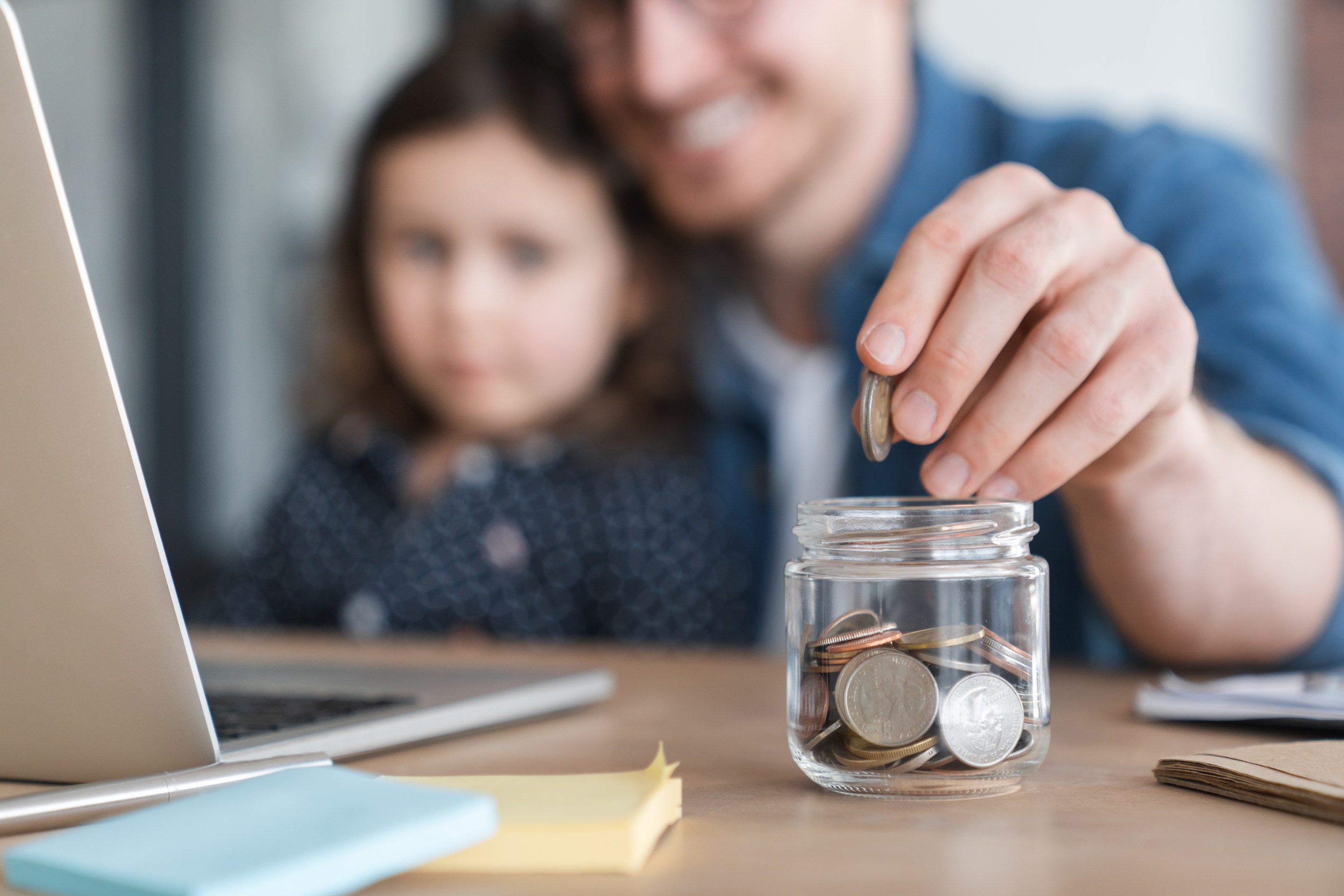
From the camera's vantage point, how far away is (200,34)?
302 cm

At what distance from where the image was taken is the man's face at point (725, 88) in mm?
1366

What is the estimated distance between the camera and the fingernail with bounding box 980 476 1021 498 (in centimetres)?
62

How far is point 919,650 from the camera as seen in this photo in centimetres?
49

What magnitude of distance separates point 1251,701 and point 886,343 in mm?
345

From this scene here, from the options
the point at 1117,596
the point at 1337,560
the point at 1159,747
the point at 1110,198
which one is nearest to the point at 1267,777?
the point at 1159,747

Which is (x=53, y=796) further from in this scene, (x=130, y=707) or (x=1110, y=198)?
(x=1110, y=198)

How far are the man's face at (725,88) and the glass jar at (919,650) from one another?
0.97m

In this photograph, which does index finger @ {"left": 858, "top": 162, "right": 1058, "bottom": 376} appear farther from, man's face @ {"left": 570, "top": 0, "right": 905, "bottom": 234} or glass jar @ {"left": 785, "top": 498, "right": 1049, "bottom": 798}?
man's face @ {"left": 570, "top": 0, "right": 905, "bottom": 234}

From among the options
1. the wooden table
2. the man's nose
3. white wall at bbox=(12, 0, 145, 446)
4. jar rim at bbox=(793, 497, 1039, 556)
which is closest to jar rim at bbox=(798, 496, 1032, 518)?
jar rim at bbox=(793, 497, 1039, 556)

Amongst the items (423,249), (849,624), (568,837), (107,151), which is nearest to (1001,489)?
(849,624)

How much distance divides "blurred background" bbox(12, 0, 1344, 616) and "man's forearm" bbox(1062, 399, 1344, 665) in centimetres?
189

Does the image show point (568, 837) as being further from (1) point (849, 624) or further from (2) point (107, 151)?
(2) point (107, 151)

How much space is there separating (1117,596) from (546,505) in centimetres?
93

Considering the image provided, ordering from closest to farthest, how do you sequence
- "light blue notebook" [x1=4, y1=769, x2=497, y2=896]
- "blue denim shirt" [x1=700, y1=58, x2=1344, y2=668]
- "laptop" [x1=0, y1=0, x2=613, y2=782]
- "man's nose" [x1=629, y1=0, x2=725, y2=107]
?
"light blue notebook" [x1=4, y1=769, x2=497, y2=896] → "laptop" [x1=0, y1=0, x2=613, y2=782] → "blue denim shirt" [x1=700, y1=58, x2=1344, y2=668] → "man's nose" [x1=629, y1=0, x2=725, y2=107]
